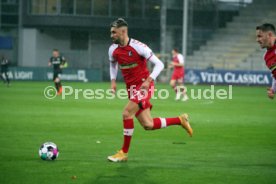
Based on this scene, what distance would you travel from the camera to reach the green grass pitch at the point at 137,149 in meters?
10.5

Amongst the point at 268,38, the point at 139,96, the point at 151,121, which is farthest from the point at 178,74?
the point at 268,38

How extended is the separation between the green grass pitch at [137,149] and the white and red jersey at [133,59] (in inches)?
60.0

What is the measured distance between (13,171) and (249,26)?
4700 centimetres

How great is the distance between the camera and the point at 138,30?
6194cm

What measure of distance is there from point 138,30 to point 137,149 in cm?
4850

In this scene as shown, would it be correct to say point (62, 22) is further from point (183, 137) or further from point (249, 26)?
point (183, 137)

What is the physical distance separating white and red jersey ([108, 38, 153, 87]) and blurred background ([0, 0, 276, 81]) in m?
38.5

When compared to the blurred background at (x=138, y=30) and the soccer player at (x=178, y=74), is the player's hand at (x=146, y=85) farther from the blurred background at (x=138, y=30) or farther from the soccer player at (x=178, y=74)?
the blurred background at (x=138, y=30)

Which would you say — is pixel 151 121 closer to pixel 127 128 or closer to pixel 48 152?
pixel 127 128

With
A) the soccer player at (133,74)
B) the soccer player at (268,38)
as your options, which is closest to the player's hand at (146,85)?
the soccer player at (133,74)

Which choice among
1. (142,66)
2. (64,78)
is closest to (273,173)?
(142,66)

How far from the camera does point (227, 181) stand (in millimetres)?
10156

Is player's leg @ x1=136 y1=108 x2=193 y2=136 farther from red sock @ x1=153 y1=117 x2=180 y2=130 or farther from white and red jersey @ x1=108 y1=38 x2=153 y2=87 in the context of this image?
white and red jersey @ x1=108 y1=38 x2=153 y2=87

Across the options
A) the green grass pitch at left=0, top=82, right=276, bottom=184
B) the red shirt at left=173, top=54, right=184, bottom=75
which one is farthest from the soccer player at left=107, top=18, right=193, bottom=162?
the red shirt at left=173, top=54, right=184, bottom=75
